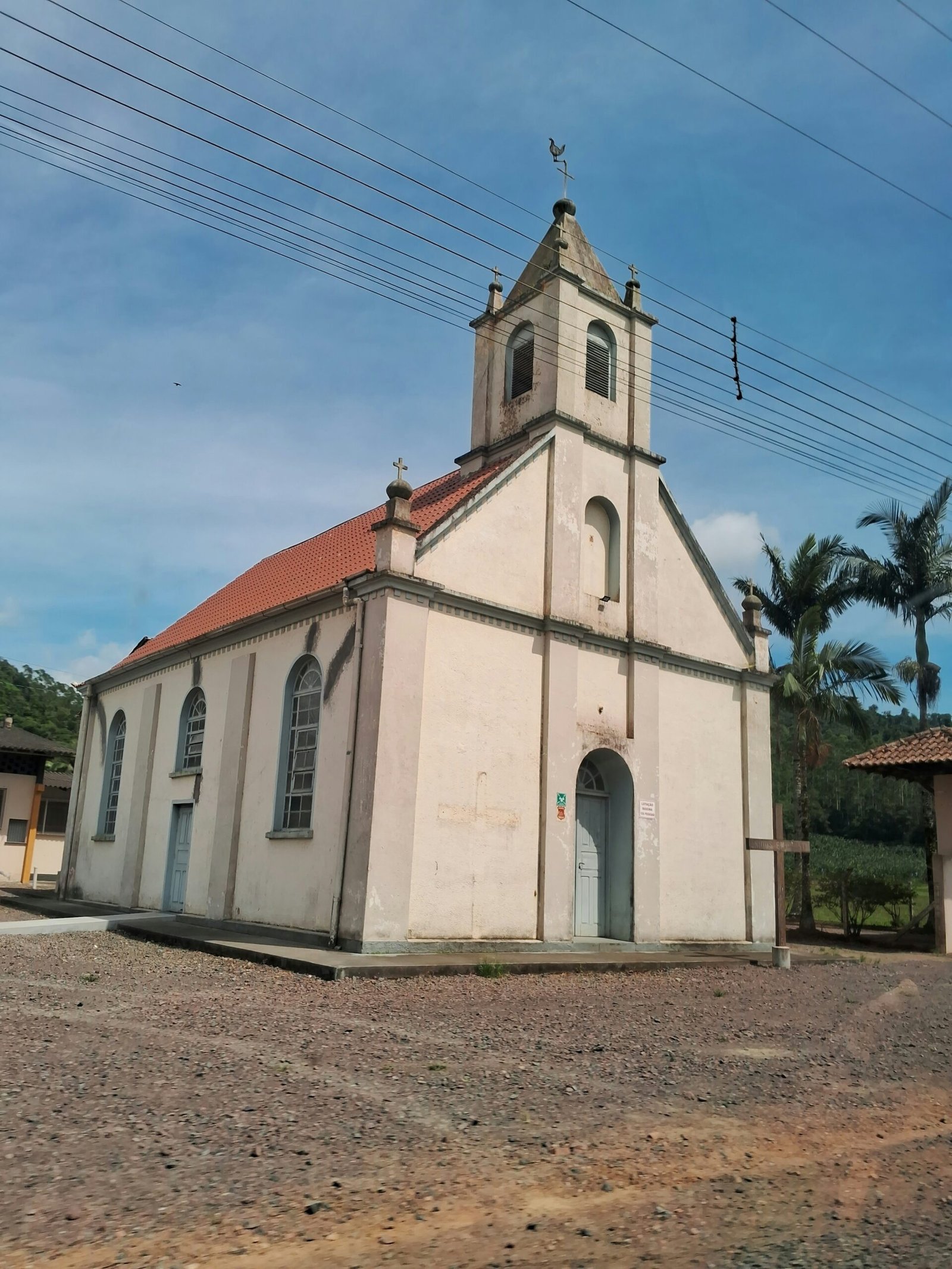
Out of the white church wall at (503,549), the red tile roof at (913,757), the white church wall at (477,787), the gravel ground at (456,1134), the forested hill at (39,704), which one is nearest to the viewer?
the gravel ground at (456,1134)

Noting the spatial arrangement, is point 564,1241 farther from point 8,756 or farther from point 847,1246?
point 8,756

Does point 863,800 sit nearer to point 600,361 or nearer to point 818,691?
point 818,691

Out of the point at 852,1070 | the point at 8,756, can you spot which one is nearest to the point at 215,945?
the point at 852,1070

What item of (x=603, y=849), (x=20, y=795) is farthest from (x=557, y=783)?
(x=20, y=795)

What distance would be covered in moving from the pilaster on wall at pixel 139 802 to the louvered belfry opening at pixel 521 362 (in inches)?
379

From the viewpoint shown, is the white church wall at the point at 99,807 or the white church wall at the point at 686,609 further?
the white church wall at the point at 99,807

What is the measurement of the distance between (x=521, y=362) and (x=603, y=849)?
29.6 feet

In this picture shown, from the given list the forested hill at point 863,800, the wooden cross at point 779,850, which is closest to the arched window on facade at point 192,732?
the wooden cross at point 779,850

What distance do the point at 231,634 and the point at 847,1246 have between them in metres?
15.8

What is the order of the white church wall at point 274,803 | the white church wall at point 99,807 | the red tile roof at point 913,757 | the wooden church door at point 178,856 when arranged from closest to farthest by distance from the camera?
the white church wall at point 274,803 < the wooden church door at point 178,856 < the red tile roof at point 913,757 < the white church wall at point 99,807

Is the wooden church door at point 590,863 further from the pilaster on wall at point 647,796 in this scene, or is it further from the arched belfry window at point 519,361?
the arched belfry window at point 519,361

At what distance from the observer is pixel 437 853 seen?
556 inches

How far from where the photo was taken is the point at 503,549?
1591cm

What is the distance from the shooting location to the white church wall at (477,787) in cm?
1409
